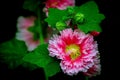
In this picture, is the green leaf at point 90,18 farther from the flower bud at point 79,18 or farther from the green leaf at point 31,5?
the green leaf at point 31,5

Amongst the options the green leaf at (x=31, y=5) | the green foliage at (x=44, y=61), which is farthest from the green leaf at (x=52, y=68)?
the green leaf at (x=31, y=5)

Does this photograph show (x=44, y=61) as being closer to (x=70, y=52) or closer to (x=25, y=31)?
(x=70, y=52)

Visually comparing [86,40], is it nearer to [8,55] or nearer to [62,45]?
[62,45]

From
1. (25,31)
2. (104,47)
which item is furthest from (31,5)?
(104,47)

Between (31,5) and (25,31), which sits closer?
(31,5)

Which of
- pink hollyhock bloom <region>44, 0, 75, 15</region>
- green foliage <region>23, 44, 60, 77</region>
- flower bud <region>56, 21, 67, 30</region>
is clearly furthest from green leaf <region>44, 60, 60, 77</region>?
pink hollyhock bloom <region>44, 0, 75, 15</region>

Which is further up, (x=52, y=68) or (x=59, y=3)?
(x=59, y=3)

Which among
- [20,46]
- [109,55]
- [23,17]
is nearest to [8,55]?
[20,46]
